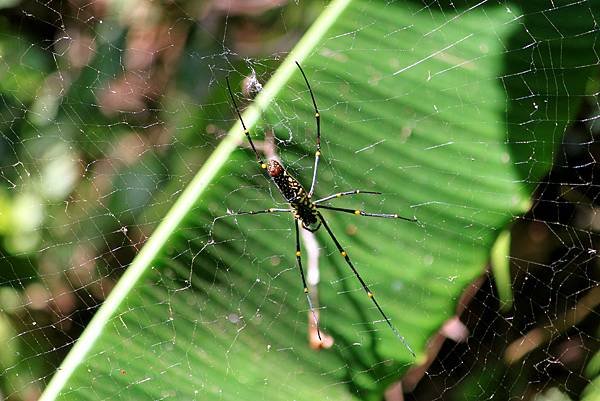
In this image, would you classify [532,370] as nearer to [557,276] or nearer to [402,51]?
[557,276]

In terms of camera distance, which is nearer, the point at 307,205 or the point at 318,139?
the point at 318,139

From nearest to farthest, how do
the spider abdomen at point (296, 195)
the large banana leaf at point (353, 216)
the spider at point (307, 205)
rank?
1. the large banana leaf at point (353, 216)
2. the spider at point (307, 205)
3. the spider abdomen at point (296, 195)

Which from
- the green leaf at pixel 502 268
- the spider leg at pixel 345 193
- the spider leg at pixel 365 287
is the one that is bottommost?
the green leaf at pixel 502 268

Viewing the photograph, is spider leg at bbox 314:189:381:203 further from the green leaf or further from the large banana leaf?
the green leaf

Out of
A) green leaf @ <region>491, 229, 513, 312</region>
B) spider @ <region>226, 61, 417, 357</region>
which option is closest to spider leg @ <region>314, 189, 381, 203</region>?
spider @ <region>226, 61, 417, 357</region>

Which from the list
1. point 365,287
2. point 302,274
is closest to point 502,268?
point 365,287

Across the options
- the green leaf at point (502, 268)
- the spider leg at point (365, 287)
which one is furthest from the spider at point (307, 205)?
the green leaf at point (502, 268)

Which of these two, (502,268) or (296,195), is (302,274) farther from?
(502,268)

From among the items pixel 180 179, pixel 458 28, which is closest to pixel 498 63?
pixel 458 28

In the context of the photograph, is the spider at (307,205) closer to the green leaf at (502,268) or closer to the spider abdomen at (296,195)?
the spider abdomen at (296,195)
